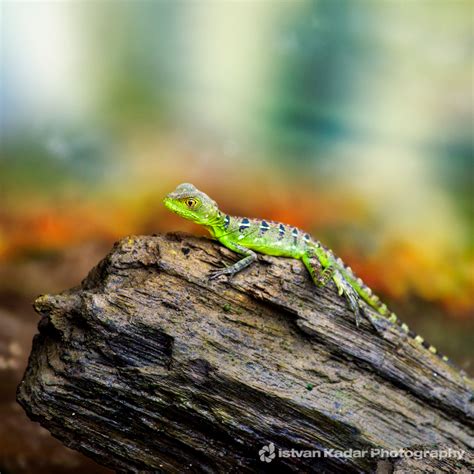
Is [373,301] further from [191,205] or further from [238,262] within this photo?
[191,205]

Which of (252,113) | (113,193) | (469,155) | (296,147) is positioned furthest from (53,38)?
(469,155)

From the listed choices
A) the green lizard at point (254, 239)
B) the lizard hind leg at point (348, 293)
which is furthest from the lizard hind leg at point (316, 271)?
the lizard hind leg at point (348, 293)

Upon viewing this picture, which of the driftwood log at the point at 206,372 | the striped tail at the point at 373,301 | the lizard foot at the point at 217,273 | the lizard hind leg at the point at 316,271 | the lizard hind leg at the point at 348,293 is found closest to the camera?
the driftwood log at the point at 206,372

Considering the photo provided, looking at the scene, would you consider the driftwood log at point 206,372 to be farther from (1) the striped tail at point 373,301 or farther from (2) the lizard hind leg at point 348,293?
(1) the striped tail at point 373,301

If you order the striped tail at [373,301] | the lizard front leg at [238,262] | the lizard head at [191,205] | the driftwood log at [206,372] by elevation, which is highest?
the striped tail at [373,301]

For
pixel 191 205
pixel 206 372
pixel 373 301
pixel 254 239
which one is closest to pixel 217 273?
pixel 254 239

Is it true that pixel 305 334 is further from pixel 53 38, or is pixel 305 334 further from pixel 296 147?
pixel 53 38
